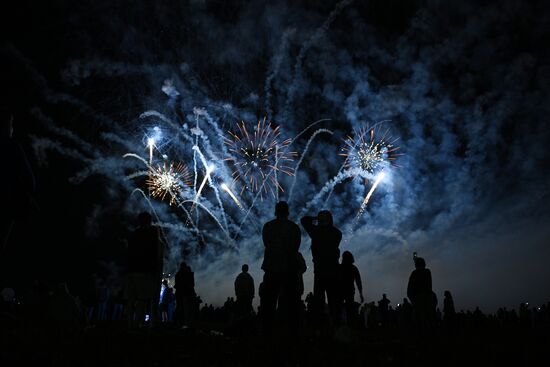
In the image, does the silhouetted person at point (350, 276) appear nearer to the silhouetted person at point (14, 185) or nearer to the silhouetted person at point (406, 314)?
the silhouetted person at point (14, 185)

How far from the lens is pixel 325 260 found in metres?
7.14

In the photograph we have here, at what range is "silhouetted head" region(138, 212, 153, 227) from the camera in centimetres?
736

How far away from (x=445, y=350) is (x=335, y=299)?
3028 mm

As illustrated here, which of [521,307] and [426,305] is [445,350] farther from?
[521,307]

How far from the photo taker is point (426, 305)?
9.64 meters

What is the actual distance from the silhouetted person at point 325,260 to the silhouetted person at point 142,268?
302 cm

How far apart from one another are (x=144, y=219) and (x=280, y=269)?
306 centimetres

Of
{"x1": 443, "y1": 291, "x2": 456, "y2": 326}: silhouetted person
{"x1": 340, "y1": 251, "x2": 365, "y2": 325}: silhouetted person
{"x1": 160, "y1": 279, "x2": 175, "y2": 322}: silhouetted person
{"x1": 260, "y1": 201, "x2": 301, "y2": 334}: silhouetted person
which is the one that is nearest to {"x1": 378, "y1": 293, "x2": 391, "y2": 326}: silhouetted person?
{"x1": 443, "y1": 291, "x2": 456, "y2": 326}: silhouetted person

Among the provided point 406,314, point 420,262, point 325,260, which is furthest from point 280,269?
point 406,314

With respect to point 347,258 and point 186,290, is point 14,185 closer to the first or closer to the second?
point 347,258

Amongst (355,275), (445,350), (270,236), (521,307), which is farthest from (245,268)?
(521,307)

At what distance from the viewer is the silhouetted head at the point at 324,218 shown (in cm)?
737

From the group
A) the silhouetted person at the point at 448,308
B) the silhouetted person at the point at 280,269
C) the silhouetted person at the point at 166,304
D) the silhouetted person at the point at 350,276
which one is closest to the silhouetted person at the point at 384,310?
the silhouetted person at the point at 448,308

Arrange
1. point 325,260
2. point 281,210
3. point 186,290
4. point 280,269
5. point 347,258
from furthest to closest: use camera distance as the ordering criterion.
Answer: point 186,290 < point 347,258 < point 325,260 < point 281,210 < point 280,269
